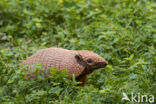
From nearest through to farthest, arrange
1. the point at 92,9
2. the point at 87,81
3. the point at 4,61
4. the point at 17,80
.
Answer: the point at 17,80, the point at 87,81, the point at 4,61, the point at 92,9

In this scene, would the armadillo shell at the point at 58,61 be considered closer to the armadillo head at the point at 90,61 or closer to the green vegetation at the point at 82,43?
the armadillo head at the point at 90,61

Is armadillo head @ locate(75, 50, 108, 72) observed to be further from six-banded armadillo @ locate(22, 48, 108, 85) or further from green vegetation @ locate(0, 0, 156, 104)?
green vegetation @ locate(0, 0, 156, 104)

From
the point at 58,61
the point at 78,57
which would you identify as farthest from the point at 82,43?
the point at 58,61

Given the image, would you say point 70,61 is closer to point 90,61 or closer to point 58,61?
point 58,61

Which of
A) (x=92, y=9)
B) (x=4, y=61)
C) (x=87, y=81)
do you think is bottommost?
(x=87, y=81)

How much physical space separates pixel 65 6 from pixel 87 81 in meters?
2.72

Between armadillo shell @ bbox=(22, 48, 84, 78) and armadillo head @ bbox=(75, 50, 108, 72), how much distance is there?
82 millimetres

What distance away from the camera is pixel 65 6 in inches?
299

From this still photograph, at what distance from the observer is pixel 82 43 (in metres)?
6.17

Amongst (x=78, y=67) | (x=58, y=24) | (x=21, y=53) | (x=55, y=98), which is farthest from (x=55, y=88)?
(x=58, y=24)

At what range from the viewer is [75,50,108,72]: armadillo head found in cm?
498

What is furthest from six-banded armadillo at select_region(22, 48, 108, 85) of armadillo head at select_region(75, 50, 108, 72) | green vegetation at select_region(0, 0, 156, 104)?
green vegetation at select_region(0, 0, 156, 104)

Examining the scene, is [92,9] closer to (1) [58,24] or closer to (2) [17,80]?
(1) [58,24]

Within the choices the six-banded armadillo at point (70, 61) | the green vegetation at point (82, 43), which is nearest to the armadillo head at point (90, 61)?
the six-banded armadillo at point (70, 61)
